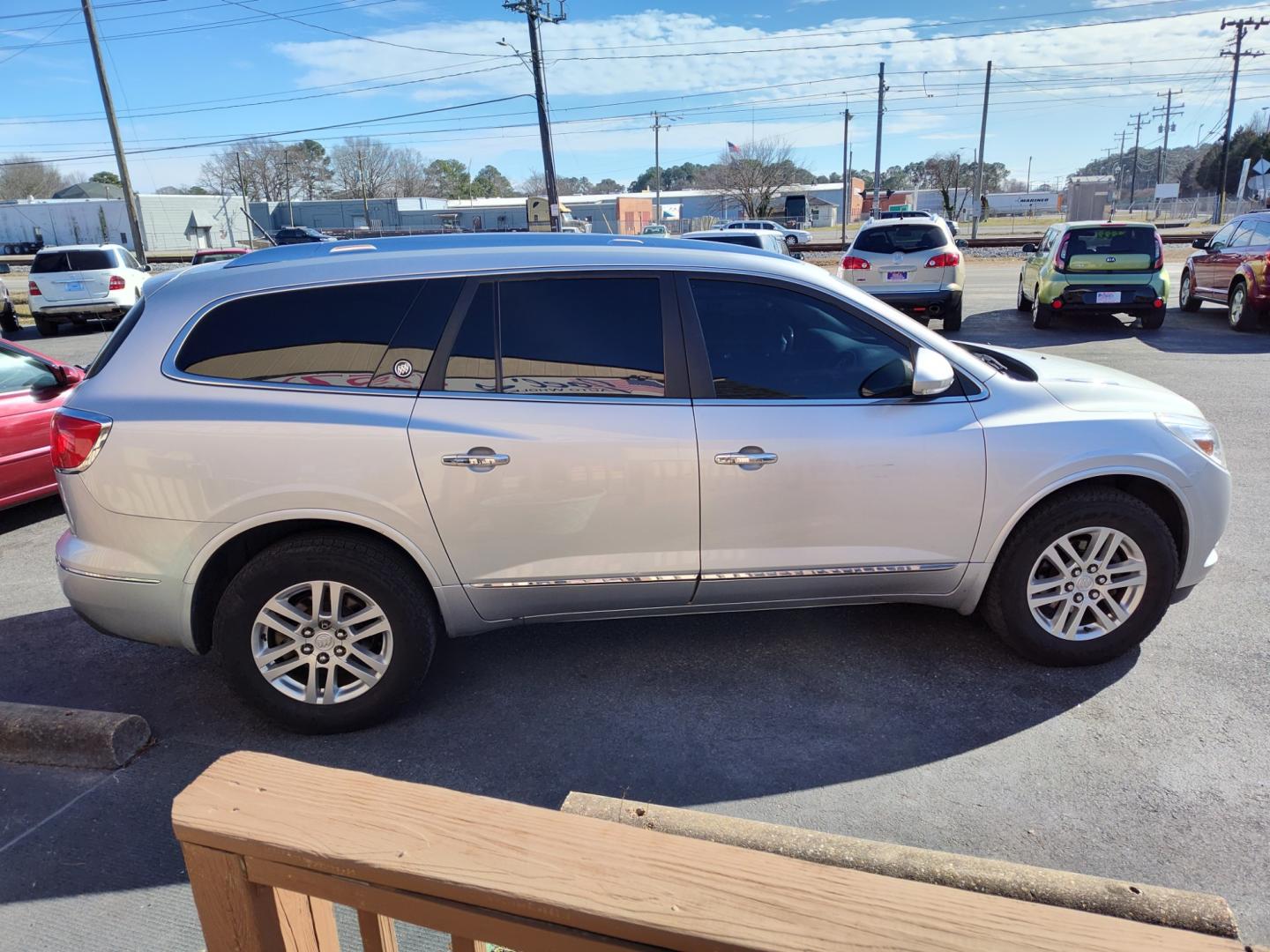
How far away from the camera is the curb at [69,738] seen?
11.2 ft

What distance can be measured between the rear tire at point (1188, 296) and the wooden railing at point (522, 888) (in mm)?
17742

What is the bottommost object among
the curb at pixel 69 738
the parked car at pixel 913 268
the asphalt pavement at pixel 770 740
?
the asphalt pavement at pixel 770 740

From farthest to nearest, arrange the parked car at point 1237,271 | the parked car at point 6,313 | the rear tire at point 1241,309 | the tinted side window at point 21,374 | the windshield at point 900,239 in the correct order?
the parked car at point 6,313
the windshield at point 900,239
the rear tire at point 1241,309
the parked car at point 1237,271
the tinted side window at point 21,374

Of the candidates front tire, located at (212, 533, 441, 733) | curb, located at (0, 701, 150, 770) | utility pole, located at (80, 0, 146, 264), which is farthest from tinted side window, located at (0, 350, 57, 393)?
utility pole, located at (80, 0, 146, 264)

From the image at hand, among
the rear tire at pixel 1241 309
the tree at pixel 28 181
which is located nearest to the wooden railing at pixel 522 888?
the rear tire at pixel 1241 309

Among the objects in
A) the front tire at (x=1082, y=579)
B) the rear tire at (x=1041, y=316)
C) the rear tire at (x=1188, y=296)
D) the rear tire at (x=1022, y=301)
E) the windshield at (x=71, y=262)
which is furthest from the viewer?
the windshield at (x=71, y=262)

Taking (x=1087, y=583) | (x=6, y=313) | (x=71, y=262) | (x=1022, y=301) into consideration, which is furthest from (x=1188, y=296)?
(x=6, y=313)

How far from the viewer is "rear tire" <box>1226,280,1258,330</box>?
13391 millimetres

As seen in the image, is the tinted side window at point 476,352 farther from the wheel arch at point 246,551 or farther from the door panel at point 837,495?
the door panel at point 837,495

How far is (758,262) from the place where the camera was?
12.5 ft

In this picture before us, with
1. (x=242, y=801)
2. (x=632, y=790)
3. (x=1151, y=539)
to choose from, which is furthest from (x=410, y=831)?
(x=1151, y=539)

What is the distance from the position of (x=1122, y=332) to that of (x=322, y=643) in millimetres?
14069

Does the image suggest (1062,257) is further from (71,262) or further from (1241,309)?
(71,262)

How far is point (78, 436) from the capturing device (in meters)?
3.38
